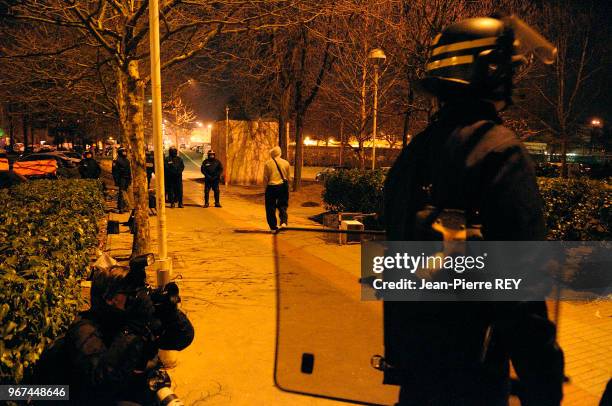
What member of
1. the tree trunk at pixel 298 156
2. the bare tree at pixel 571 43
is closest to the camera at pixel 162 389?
the tree trunk at pixel 298 156

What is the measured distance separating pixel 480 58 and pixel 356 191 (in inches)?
433

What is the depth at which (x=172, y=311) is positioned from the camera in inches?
123

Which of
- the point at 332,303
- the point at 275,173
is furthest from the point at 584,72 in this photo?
the point at 332,303

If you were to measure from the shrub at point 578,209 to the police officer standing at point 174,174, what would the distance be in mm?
10511

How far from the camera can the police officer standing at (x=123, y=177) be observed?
14.0 m

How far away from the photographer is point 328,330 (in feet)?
17.5

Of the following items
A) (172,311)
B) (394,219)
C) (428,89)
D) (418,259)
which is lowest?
(172,311)

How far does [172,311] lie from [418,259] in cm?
199

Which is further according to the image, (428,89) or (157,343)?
(157,343)

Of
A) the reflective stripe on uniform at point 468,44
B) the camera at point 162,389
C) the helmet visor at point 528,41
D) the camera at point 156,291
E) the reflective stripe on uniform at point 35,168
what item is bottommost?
the camera at point 162,389

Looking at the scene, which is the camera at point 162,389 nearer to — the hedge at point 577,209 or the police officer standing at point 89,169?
the hedge at point 577,209

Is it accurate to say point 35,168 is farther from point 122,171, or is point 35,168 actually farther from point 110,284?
point 110,284

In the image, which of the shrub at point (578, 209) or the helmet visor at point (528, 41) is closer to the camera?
the helmet visor at point (528, 41)

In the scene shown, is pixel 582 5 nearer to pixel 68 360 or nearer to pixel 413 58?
pixel 413 58
